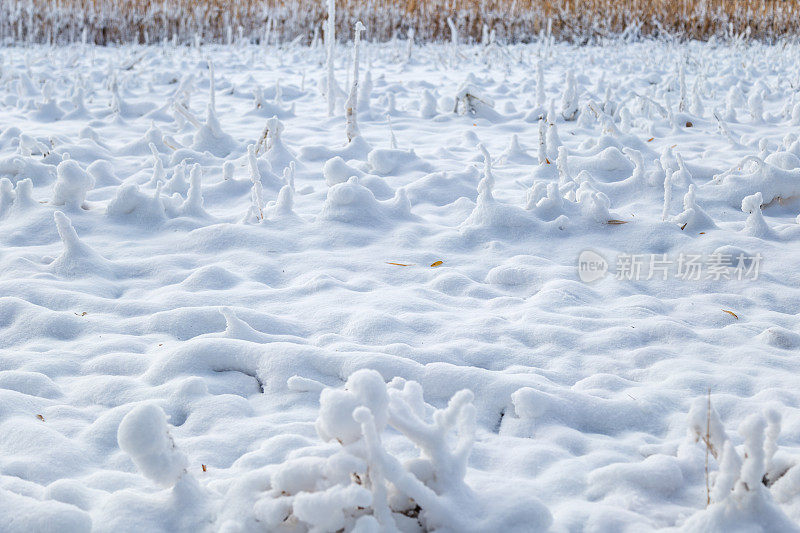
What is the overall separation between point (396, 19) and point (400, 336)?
10850mm

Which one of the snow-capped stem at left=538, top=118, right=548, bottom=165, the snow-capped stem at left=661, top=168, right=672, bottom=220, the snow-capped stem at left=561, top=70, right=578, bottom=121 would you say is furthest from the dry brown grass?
the snow-capped stem at left=661, top=168, right=672, bottom=220

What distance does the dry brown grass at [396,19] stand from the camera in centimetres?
1177

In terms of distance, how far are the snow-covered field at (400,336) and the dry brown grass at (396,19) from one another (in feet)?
24.6

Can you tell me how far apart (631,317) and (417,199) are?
1554 mm

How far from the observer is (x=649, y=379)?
214 centimetres

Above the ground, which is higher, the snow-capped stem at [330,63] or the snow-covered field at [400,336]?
the snow-capped stem at [330,63]

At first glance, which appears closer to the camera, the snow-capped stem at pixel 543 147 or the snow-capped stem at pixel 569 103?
the snow-capped stem at pixel 543 147

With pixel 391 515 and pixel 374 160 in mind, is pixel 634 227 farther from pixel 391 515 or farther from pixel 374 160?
pixel 391 515

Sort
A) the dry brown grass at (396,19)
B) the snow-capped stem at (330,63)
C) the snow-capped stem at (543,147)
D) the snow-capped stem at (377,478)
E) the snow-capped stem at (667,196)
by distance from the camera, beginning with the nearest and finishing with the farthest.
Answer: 1. the snow-capped stem at (377,478)
2. the snow-capped stem at (667,196)
3. the snow-capped stem at (543,147)
4. the snow-capped stem at (330,63)
5. the dry brown grass at (396,19)

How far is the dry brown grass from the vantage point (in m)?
11.8

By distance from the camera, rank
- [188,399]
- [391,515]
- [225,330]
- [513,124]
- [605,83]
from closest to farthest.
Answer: [391,515] → [188,399] → [225,330] → [513,124] → [605,83]

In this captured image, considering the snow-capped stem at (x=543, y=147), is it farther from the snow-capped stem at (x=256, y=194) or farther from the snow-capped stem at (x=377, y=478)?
the snow-capped stem at (x=377, y=478)

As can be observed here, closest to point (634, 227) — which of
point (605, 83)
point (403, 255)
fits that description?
point (403, 255)

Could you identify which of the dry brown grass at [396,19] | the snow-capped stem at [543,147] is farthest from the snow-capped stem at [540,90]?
the dry brown grass at [396,19]
